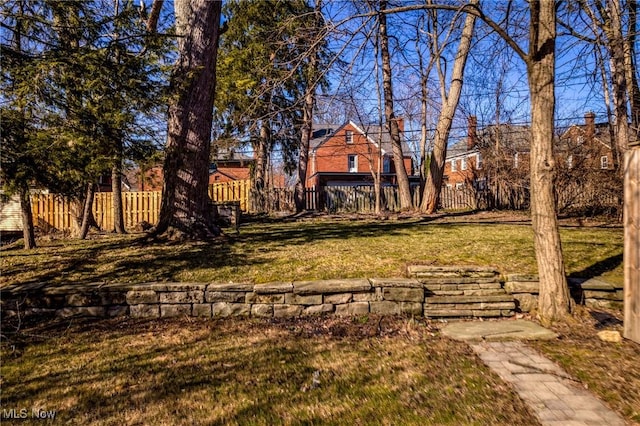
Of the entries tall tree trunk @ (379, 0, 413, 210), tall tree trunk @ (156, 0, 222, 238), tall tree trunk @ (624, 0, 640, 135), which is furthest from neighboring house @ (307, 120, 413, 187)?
tall tree trunk @ (156, 0, 222, 238)

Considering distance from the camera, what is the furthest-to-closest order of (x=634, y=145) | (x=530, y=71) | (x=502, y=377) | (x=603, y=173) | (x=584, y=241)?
(x=603, y=173)
(x=584, y=241)
(x=530, y=71)
(x=634, y=145)
(x=502, y=377)

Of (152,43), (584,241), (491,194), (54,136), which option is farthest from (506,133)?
(54,136)

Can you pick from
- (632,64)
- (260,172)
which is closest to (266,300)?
(632,64)

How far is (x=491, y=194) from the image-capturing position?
671 inches

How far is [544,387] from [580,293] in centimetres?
224

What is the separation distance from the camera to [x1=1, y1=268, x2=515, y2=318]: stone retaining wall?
164 inches

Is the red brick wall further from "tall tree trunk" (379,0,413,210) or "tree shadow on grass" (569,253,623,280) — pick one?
"tree shadow on grass" (569,253,623,280)

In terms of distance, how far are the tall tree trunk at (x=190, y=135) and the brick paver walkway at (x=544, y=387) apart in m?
4.92

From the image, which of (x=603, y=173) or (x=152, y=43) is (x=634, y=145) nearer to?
(x=152, y=43)

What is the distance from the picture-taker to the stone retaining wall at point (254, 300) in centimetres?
417

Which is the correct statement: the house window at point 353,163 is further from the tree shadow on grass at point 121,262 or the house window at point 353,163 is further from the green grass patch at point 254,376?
the green grass patch at point 254,376

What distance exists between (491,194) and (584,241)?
10.9 meters

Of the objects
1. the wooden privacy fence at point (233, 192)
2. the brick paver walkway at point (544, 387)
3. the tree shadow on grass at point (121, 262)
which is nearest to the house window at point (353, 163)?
the wooden privacy fence at point (233, 192)

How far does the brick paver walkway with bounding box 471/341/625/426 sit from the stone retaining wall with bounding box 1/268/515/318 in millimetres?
773
